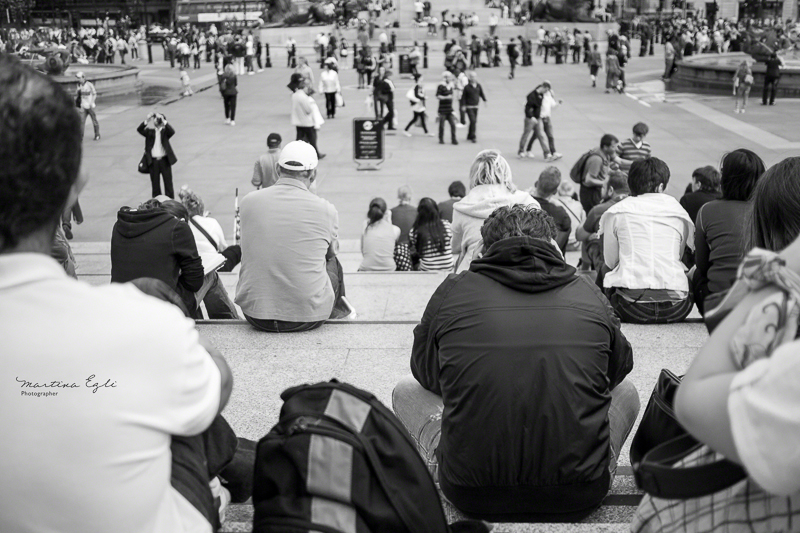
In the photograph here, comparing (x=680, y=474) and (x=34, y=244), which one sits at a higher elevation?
(x=34, y=244)

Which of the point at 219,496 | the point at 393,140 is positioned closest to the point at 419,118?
the point at 393,140

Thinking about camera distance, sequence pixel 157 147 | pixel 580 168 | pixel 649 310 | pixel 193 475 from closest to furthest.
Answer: pixel 193 475 < pixel 649 310 < pixel 580 168 < pixel 157 147

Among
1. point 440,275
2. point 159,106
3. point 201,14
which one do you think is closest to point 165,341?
point 440,275

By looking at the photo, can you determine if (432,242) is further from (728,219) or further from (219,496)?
(219,496)

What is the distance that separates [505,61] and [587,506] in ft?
141

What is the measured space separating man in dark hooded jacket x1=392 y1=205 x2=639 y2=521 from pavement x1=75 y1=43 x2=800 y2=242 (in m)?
9.71

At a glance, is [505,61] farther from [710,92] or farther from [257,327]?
[257,327]

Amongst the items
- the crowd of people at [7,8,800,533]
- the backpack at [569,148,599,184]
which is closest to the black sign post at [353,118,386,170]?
the backpack at [569,148,599,184]

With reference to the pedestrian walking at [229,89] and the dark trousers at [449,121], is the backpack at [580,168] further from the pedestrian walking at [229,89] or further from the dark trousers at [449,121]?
the pedestrian walking at [229,89]

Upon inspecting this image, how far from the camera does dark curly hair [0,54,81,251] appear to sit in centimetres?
173

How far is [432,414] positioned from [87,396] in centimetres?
199

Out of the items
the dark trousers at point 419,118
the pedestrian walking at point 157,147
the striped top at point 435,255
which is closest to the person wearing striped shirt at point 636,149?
the striped top at point 435,255

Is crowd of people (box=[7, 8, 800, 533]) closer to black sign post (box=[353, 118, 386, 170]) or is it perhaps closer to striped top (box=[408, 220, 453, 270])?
striped top (box=[408, 220, 453, 270])

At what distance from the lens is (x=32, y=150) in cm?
174
